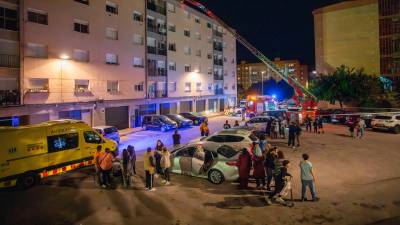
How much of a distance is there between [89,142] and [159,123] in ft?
52.0

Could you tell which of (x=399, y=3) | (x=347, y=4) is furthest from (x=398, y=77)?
(x=347, y=4)

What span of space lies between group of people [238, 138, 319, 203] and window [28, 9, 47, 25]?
21219 mm

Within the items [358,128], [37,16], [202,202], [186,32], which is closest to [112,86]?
[37,16]

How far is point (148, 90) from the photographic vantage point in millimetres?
37375

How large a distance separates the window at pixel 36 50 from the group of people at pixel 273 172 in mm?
20203

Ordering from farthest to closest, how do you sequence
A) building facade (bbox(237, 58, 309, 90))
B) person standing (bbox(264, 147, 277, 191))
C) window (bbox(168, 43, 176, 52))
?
1. building facade (bbox(237, 58, 309, 90))
2. window (bbox(168, 43, 176, 52))
3. person standing (bbox(264, 147, 277, 191))

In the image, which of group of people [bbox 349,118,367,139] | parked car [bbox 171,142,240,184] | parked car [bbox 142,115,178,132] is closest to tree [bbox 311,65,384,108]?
group of people [bbox 349,118,367,139]

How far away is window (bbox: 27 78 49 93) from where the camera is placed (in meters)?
24.6

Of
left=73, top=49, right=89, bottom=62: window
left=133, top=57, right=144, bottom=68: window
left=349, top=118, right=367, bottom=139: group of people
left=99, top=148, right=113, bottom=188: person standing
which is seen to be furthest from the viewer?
left=133, top=57, right=144, bottom=68: window

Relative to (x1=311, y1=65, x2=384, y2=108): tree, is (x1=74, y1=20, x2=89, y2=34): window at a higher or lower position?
higher

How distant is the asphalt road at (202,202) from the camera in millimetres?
9117

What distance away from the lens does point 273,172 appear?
1084 centimetres

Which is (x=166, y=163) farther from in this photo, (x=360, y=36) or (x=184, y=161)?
(x=360, y=36)

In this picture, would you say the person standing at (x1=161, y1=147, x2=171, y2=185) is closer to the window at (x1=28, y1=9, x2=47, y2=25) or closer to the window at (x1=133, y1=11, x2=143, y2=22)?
the window at (x1=28, y1=9, x2=47, y2=25)
